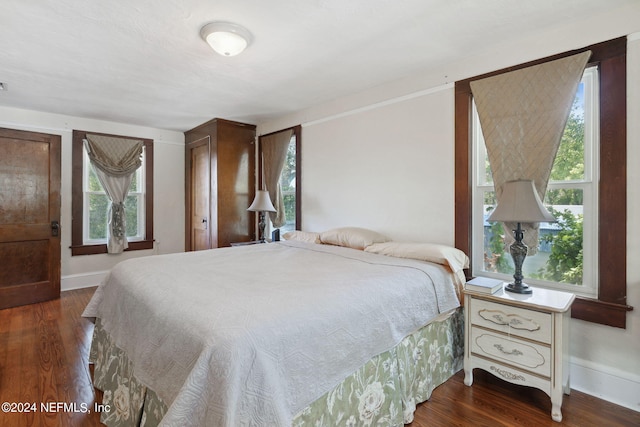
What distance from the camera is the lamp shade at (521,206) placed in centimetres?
187

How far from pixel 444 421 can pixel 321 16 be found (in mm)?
2517

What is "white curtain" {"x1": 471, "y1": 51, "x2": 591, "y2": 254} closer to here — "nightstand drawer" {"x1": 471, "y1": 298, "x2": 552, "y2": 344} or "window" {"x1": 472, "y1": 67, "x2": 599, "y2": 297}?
"window" {"x1": 472, "y1": 67, "x2": 599, "y2": 297}

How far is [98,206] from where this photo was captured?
4.52m

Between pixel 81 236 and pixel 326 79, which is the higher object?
pixel 326 79

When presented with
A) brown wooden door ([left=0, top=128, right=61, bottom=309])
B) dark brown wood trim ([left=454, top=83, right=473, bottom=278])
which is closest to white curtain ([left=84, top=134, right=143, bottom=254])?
brown wooden door ([left=0, top=128, right=61, bottom=309])

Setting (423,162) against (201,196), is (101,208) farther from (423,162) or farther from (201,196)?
(423,162)

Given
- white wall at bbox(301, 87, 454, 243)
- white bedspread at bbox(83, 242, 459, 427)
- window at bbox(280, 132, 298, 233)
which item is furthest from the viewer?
window at bbox(280, 132, 298, 233)

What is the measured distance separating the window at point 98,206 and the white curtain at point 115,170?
0.13 metres

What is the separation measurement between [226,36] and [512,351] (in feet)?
8.85

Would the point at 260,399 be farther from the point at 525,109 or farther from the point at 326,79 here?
the point at 326,79

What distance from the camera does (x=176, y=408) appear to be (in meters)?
1.06

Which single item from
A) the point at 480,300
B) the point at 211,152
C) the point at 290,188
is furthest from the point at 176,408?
the point at 211,152

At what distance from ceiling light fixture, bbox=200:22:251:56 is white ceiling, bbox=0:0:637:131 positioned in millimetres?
47

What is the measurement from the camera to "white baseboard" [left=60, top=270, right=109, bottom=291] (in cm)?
428
